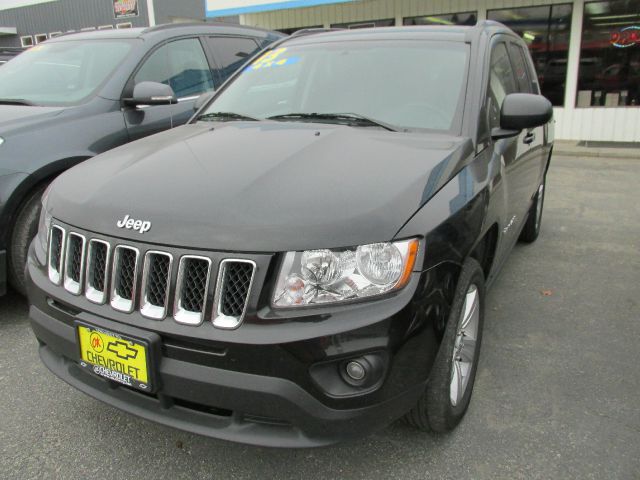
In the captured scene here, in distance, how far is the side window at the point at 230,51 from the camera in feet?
16.7

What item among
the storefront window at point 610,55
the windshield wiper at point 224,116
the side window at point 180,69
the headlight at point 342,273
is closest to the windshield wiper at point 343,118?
the windshield wiper at point 224,116

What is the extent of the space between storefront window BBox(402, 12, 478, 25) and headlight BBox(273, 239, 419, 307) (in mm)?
11092

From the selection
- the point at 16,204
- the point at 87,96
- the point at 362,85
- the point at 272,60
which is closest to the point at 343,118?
the point at 362,85

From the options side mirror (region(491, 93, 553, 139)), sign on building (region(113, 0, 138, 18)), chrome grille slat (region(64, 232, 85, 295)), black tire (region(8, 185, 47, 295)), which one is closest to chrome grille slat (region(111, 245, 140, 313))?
chrome grille slat (region(64, 232, 85, 295))

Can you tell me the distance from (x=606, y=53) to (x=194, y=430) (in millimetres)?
11667

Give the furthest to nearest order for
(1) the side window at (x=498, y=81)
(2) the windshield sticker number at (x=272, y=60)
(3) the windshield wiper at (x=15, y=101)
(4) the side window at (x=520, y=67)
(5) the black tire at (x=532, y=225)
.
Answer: (5) the black tire at (x=532, y=225)
(3) the windshield wiper at (x=15, y=101)
(4) the side window at (x=520, y=67)
(2) the windshield sticker number at (x=272, y=60)
(1) the side window at (x=498, y=81)

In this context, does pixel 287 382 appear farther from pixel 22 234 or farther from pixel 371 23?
pixel 371 23

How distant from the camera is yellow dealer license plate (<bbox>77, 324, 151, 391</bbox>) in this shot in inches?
73.4

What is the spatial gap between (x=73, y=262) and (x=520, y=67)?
3.39m

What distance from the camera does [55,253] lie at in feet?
7.34

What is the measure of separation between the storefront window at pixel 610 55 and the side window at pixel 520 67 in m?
7.85

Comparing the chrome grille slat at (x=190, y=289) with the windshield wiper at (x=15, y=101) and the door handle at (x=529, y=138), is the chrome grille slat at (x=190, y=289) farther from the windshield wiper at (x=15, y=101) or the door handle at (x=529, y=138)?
the windshield wiper at (x=15, y=101)

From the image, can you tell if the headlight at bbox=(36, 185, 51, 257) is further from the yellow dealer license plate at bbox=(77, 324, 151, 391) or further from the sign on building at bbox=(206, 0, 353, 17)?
the sign on building at bbox=(206, 0, 353, 17)

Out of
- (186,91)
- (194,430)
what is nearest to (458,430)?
(194,430)
